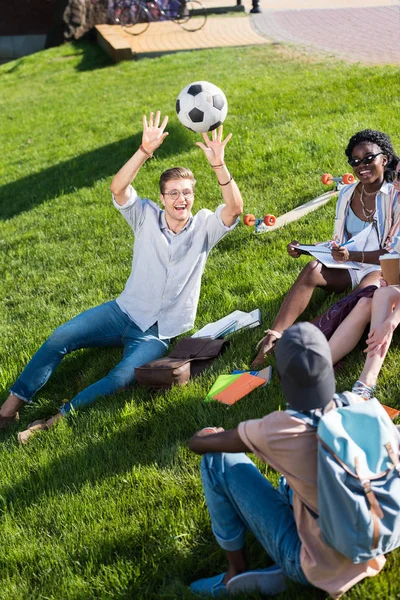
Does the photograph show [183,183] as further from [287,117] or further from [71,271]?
[287,117]

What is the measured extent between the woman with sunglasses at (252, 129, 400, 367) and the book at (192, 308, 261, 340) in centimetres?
47

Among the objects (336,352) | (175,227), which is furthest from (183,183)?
(336,352)

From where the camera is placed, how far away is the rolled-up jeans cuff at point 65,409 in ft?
17.1

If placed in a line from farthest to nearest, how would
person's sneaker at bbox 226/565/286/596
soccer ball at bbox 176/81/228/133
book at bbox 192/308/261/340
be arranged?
1. soccer ball at bbox 176/81/228/133
2. book at bbox 192/308/261/340
3. person's sneaker at bbox 226/565/286/596

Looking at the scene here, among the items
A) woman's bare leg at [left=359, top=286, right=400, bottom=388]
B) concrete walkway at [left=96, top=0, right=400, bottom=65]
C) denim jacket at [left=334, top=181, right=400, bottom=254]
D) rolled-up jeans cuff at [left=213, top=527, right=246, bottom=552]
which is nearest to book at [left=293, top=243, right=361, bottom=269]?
denim jacket at [left=334, top=181, right=400, bottom=254]

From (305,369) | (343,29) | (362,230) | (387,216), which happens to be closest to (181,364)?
(362,230)

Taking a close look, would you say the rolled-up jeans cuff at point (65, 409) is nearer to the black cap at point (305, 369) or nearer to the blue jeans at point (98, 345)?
the blue jeans at point (98, 345)

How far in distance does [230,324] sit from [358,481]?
3.18 meters

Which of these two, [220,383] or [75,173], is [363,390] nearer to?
[220,383]

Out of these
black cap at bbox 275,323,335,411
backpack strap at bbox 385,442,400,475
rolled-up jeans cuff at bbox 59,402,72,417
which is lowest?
rolled-up jeans cuff at bbox 59,402,72,417

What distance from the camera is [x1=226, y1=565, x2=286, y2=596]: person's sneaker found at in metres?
3.18

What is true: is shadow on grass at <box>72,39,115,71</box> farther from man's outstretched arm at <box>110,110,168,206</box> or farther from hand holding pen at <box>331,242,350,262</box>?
hand holding pen at <box>331,242,350,262</box>

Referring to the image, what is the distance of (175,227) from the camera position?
568 cm

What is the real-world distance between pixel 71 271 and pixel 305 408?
5.66 metres
